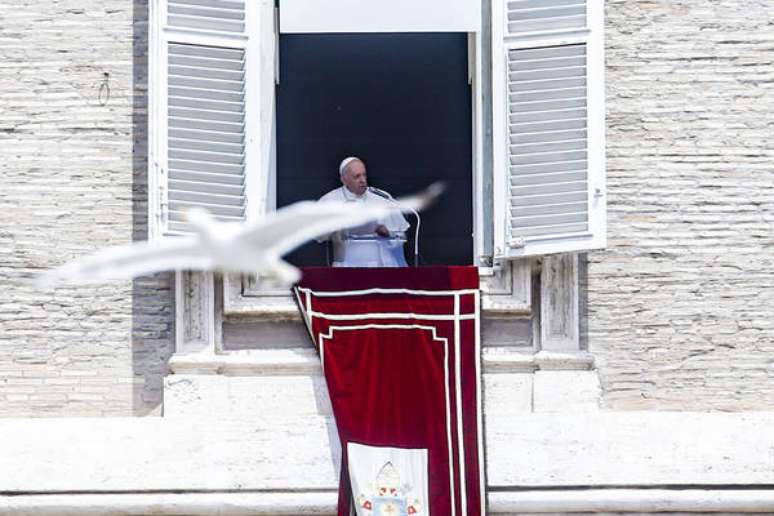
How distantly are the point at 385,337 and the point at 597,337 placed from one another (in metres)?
0.90

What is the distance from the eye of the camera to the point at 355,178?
1041cm

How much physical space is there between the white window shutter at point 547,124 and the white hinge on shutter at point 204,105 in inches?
40.9

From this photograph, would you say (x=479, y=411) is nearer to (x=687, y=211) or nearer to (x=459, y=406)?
(x=459, y=406)

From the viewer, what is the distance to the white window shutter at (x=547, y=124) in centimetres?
998

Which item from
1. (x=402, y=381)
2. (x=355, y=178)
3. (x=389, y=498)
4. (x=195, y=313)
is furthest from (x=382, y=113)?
(x=389, y=498)

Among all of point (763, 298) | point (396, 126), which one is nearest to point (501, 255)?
point (763, 298)

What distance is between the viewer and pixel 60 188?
33.6 feet

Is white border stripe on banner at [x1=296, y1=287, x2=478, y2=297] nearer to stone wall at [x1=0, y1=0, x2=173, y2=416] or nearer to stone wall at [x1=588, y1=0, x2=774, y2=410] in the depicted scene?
stone wall at [x1=588, y1=0, x2=774, y2=410]

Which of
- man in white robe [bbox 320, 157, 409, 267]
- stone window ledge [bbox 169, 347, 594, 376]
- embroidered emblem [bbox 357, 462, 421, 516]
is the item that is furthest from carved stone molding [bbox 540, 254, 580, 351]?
embroidered emblem [bbox 357, 462, 421, 516]

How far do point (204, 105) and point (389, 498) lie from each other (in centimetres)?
174

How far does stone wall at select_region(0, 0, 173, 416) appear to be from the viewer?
10180 mm

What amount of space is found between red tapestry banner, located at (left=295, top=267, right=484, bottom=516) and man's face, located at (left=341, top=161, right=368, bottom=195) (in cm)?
50

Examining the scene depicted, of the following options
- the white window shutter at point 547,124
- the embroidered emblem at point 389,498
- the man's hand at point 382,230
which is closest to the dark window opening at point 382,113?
the man's hand at point 382,230

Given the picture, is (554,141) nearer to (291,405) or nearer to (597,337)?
(597,337)
